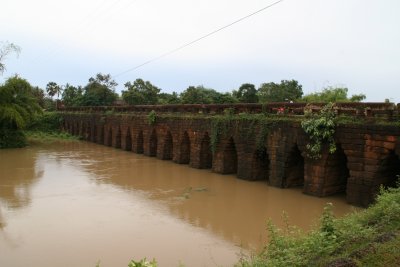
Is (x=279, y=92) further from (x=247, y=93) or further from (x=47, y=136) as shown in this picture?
(x=47, y=136)

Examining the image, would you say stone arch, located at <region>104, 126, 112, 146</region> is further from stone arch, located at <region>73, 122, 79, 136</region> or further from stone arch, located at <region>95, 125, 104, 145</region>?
stone arch, located at <region>73, 122, 79, 136</region>

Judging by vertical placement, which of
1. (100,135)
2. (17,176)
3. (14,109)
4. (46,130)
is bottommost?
(17,176)

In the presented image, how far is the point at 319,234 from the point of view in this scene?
5570mm

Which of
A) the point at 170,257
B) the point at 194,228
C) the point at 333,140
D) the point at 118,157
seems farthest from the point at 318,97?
the point at 170,257

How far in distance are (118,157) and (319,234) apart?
19097mm

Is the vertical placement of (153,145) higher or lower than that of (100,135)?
higher

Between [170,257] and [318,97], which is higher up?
[318,97]

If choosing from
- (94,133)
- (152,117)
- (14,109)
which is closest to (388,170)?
(152,117)

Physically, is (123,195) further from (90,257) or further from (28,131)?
(28,131)

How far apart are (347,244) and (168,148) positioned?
16.9 m

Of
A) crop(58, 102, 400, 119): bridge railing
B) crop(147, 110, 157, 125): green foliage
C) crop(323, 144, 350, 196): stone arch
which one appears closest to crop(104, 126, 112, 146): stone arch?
crop(58, 102, 400, 119): bridge railing

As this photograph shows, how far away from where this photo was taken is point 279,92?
34.9 meters

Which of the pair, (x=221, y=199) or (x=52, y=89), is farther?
(x=52, y=89)

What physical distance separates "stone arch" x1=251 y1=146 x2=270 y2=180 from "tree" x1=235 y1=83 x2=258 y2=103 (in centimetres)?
2058
